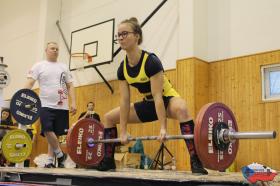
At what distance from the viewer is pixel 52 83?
12.8ft

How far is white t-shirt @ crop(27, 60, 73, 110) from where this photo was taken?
3816 mm

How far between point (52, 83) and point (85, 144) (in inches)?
35.8

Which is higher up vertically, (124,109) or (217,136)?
(124,109)

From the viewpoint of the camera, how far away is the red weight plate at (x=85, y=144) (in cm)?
321

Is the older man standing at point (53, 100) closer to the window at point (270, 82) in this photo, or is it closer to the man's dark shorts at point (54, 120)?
the man's dark shorts at point (54, 120)

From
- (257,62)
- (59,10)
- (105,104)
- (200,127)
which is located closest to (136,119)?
(200,127)

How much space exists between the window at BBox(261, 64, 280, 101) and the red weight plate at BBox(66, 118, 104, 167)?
2.92 meters

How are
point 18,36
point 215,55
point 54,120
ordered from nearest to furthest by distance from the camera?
point 54,120
point 215,55
point 18,36

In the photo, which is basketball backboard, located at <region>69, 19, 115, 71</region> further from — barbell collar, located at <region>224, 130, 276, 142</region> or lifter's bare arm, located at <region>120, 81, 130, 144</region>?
barbell collar, located at <region>224, 130, 276, 142</region>

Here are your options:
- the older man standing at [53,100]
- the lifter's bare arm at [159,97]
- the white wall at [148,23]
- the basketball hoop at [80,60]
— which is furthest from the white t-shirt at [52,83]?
the basketball hoop at [80,60]

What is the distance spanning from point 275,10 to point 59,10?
202 inches

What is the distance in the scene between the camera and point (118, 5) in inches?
295

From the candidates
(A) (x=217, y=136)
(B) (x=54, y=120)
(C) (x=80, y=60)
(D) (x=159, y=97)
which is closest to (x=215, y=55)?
(C) (x=80, y=60)

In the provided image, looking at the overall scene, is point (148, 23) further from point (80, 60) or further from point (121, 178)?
point (121, 178)
